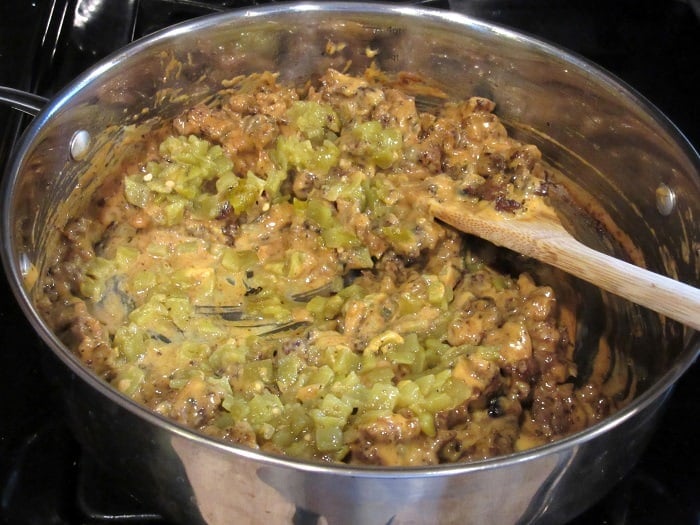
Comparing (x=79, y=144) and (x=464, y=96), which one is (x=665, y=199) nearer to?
(x=464, y=96)

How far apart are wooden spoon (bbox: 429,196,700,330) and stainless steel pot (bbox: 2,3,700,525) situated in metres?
0.08

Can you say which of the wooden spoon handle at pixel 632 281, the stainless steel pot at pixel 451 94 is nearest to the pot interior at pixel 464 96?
the stainless steel pot at pixel 451 94

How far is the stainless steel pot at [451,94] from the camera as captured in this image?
1.24 m

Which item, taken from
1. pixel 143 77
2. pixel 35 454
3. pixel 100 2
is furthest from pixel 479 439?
pixel 100 2

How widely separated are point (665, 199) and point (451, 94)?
70 centimetres

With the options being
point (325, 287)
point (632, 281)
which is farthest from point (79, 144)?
point (632, 281)

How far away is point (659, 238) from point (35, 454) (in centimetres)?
155

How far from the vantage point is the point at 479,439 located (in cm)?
173

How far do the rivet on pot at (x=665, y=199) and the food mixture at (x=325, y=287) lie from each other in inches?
11.9

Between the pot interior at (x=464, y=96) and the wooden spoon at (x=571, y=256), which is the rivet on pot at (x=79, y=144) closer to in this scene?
the pot interior at (x=464, y=96)

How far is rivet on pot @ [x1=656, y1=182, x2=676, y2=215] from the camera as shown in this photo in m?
1.87

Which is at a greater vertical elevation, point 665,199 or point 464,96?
point 464,96

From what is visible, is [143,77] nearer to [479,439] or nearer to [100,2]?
[100,2]

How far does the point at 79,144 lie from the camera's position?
6.44 ft
